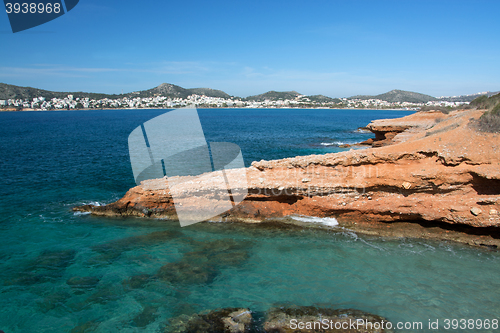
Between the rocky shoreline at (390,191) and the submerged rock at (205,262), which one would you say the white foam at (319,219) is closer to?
the rocky shoreline at (390,191)

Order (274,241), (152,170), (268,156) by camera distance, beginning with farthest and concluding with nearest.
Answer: (268,156) < (152,170) < (274,241)

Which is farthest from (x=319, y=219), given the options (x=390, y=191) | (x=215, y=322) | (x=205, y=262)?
(x=215, y=322)

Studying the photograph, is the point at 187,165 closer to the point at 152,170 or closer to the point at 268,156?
the point at 152,170

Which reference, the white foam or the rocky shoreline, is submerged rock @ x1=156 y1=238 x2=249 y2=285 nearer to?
the rocky shoreline

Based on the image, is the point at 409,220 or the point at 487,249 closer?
the point at 487,249

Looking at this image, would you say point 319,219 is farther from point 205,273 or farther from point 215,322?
point 215,322

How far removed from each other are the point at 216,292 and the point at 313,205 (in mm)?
6276

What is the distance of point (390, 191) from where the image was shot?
11.6 metres

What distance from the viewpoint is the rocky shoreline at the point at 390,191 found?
1040 centimetres

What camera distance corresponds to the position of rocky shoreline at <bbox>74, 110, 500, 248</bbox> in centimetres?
1040

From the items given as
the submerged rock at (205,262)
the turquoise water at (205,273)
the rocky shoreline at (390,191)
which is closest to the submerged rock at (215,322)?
the turquoise water at (205,273)

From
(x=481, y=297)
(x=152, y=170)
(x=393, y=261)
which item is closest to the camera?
(x=481, y=297)

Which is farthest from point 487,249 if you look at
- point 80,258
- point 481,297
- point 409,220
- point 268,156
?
point 268,156

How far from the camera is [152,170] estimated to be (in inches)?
885
